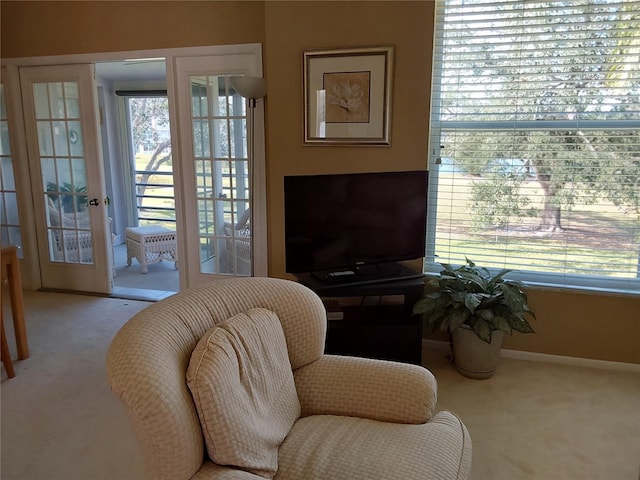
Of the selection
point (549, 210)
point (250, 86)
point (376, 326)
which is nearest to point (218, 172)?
point (250, 86)

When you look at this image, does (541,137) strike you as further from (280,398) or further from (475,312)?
(280,398)

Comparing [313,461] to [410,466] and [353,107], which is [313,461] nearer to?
[410,466]

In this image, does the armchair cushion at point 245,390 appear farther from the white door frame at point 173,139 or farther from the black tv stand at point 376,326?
the white door frame at point 173,139

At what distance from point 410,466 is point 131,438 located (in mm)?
1494

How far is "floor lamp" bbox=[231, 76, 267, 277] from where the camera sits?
10.5 ft

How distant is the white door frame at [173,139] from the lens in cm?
370

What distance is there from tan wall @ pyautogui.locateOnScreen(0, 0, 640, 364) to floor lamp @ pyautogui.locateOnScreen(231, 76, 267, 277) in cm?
9

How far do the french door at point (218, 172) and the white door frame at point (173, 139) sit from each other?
1 cm

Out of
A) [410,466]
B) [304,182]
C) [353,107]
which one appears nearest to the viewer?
[410,466]

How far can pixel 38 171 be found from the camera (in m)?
4.41

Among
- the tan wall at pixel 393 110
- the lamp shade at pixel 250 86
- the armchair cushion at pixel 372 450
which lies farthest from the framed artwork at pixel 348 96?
the armchair cushion at pixel 372 450

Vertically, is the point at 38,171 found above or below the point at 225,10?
below

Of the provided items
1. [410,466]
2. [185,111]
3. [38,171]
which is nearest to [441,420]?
[410,466]

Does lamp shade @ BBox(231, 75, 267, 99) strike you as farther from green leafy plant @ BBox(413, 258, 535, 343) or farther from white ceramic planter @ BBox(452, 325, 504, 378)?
white ceramic planter @ BBox(452, 325, 504, 378)
